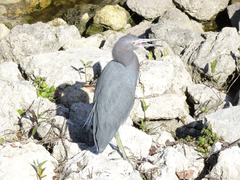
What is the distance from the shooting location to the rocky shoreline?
3.38m

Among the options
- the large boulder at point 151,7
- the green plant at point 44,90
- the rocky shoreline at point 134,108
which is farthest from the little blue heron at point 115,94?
the large boulder at point 151,7

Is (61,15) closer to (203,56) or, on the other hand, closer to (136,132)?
(203,56)

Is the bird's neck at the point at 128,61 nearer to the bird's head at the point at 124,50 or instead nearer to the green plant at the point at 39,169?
the bird's head at the point at 124,50

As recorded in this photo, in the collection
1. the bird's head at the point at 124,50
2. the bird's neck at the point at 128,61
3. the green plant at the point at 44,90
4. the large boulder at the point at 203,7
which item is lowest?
the green plant at the point at 44,90

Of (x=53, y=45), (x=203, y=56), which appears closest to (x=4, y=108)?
(x=53, y=45)

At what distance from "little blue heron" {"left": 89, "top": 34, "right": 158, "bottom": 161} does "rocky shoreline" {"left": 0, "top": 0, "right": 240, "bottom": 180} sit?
11.1 inches

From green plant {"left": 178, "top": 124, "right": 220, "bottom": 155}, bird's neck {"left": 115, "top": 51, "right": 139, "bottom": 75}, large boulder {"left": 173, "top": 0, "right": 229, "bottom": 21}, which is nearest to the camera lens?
bird's neck {"left": 115, "top": 51, "right": 139, "bottom": 75}

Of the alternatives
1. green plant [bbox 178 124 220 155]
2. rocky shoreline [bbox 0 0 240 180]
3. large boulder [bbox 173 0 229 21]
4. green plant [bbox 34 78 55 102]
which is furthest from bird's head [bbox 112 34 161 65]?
large boulder [bbox 173 0 229 21]

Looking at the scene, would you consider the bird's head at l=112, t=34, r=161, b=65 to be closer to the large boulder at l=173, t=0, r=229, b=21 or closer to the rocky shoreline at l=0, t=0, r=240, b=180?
the rocky shoreline at l=0, t=0, r=240, b=180

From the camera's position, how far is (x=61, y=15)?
8781 mm

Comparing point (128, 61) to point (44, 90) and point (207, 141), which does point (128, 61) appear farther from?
point (44, 90)

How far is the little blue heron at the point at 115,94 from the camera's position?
349 cm

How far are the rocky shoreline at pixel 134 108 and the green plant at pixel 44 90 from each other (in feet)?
0.05

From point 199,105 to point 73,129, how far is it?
211cm
